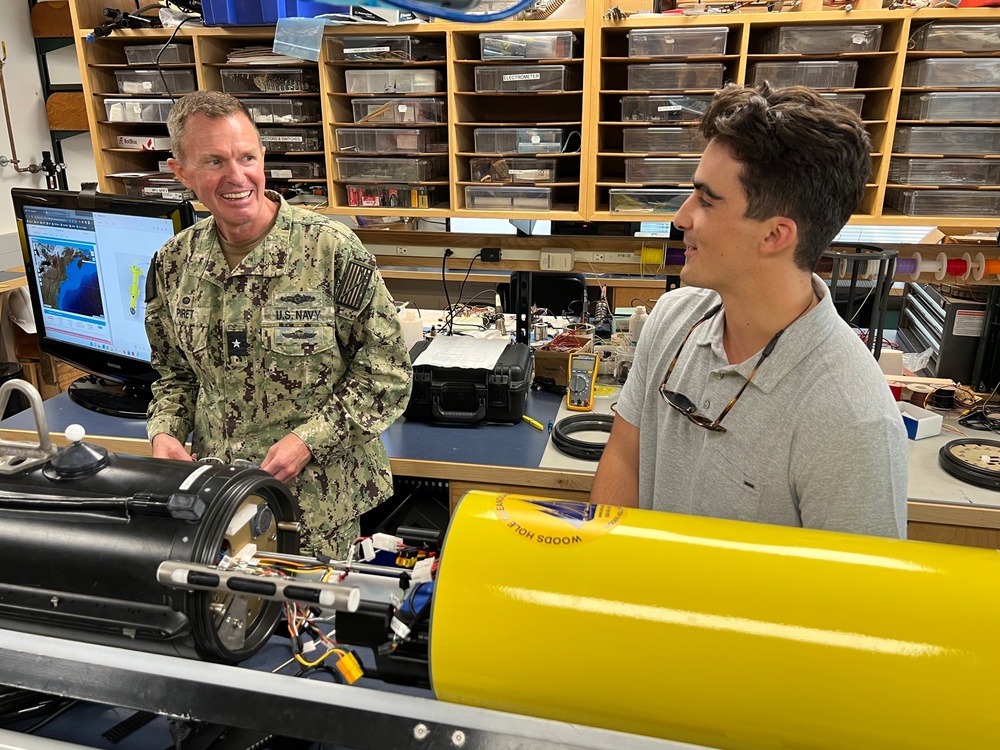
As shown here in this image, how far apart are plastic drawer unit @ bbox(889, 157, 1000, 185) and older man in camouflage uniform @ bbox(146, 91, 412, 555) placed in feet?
6.32

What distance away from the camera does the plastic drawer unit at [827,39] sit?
230 cm

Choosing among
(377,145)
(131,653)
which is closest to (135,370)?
(377,145)

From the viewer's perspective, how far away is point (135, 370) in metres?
2.14

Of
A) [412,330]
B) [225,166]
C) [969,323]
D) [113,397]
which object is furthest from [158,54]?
[969,323]

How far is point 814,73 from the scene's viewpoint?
7.70ft

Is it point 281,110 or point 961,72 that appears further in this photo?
point 281,110

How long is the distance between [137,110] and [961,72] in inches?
121

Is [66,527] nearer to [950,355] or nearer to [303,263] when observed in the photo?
[303,263]

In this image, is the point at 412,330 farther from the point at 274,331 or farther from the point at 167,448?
the point at 167,448

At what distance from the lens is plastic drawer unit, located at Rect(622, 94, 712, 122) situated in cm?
240

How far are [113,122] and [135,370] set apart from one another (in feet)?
4.64

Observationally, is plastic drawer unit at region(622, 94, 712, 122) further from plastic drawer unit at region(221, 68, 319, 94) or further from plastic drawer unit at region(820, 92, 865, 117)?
plastic drawer unit at region(221, 68, 319, 94)

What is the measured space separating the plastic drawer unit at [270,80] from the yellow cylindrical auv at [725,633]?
2549 millimetres

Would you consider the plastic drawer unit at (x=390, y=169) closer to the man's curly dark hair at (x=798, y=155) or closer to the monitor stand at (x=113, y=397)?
the monitor stand at (x=113, y=397)
